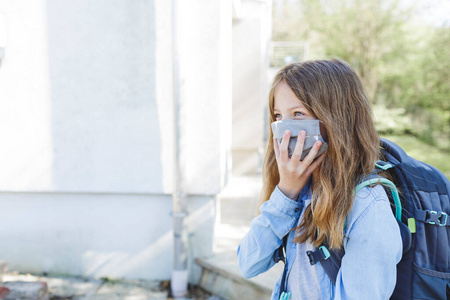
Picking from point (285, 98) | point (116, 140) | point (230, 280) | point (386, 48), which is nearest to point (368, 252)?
point (285, 98)

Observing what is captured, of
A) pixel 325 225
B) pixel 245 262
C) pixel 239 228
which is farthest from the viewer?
pixel 239 228

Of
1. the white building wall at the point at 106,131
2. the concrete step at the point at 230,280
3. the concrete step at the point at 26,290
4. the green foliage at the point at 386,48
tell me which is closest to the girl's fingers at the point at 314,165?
the concrete step at the point at 230,280

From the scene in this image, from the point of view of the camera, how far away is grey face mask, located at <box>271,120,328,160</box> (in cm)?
124

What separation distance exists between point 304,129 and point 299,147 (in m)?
0.07

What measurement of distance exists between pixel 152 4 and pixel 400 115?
18266mm

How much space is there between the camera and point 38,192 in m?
3.75

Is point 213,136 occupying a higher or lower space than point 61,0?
lower

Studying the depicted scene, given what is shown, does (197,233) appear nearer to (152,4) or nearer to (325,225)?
(152,4)

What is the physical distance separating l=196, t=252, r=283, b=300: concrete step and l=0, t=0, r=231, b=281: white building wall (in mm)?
199

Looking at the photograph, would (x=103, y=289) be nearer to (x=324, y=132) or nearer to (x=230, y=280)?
(x=230, y=280)

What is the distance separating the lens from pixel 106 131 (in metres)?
3.53

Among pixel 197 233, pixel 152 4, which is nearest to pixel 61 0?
pixel 152 4

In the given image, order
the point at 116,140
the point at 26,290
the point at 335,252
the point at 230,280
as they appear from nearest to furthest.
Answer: the point at 335,252, the point at 26,290, the point at 230,280, the point at 116,140

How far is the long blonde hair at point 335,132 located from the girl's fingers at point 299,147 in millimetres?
82
